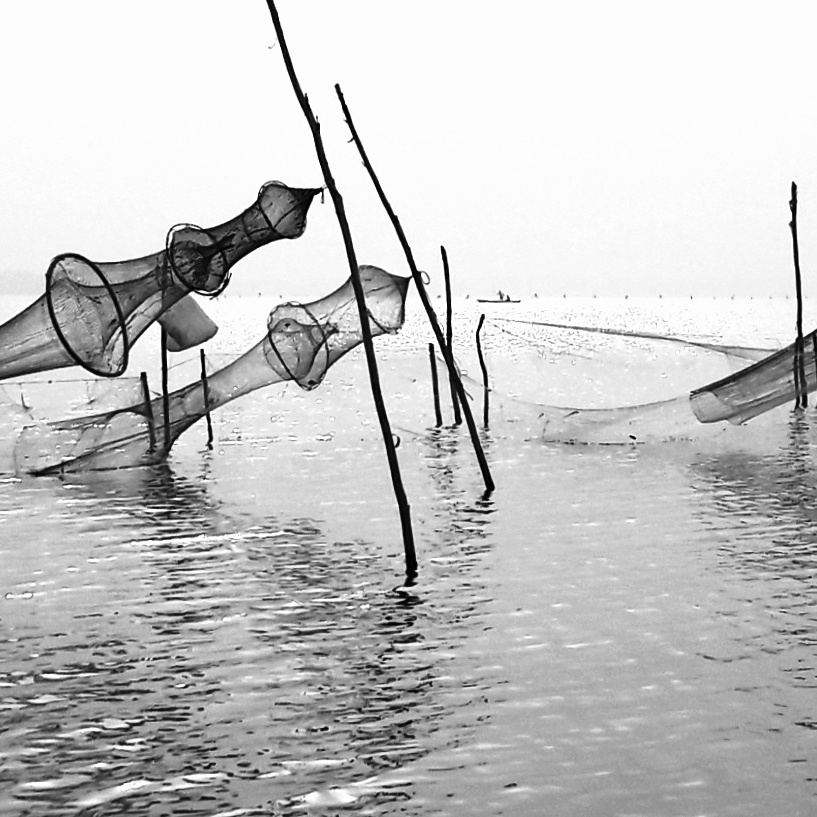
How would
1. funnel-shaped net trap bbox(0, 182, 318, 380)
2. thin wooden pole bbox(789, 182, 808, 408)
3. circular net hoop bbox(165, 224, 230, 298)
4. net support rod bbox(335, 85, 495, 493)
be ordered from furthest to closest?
1. thin wooden pole bbox(789, 182, 808, 408)
2. circular net hoop bbox(165, 224, 230, 298)
3. funnel-shaped net trap bbox(0, 182, 318, 380)
4. net support rod bbox(335, 85, 495, 493)

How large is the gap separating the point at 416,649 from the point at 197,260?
202 inches

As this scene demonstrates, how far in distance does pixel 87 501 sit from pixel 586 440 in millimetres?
6222

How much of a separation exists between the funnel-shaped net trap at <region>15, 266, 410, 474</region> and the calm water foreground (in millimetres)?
475

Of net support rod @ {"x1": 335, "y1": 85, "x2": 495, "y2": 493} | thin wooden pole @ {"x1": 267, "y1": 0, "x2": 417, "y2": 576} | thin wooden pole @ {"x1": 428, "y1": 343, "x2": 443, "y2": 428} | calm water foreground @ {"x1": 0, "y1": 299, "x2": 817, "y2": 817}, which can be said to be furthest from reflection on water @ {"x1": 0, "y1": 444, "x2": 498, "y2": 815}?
thin wooden pole @ {"x1": 428, "y1": 343, "x2": 443, "y2": 428}

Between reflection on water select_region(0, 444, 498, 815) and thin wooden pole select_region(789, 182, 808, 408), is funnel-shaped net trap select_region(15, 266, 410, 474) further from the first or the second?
thin wooden pole select_region(789, 182, 808, 408)

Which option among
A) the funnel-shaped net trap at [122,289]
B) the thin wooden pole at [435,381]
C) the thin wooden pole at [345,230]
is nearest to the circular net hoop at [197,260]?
the funnel-shaped net trap at [122,289]

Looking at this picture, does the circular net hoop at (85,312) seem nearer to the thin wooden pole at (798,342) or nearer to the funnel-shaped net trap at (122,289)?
the funnel-shaped net trap at (122,289)

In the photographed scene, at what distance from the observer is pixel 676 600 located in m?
7.17

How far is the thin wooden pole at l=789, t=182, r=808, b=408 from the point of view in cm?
1311

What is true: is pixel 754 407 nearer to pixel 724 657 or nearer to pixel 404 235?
pixel 404 235

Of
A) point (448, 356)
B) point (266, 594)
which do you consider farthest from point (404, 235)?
point (266, 594)

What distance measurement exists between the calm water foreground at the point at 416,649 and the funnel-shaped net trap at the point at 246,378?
47 centimetres

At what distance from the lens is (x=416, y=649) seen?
6246mm

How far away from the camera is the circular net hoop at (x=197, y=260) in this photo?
10281 millimetres
